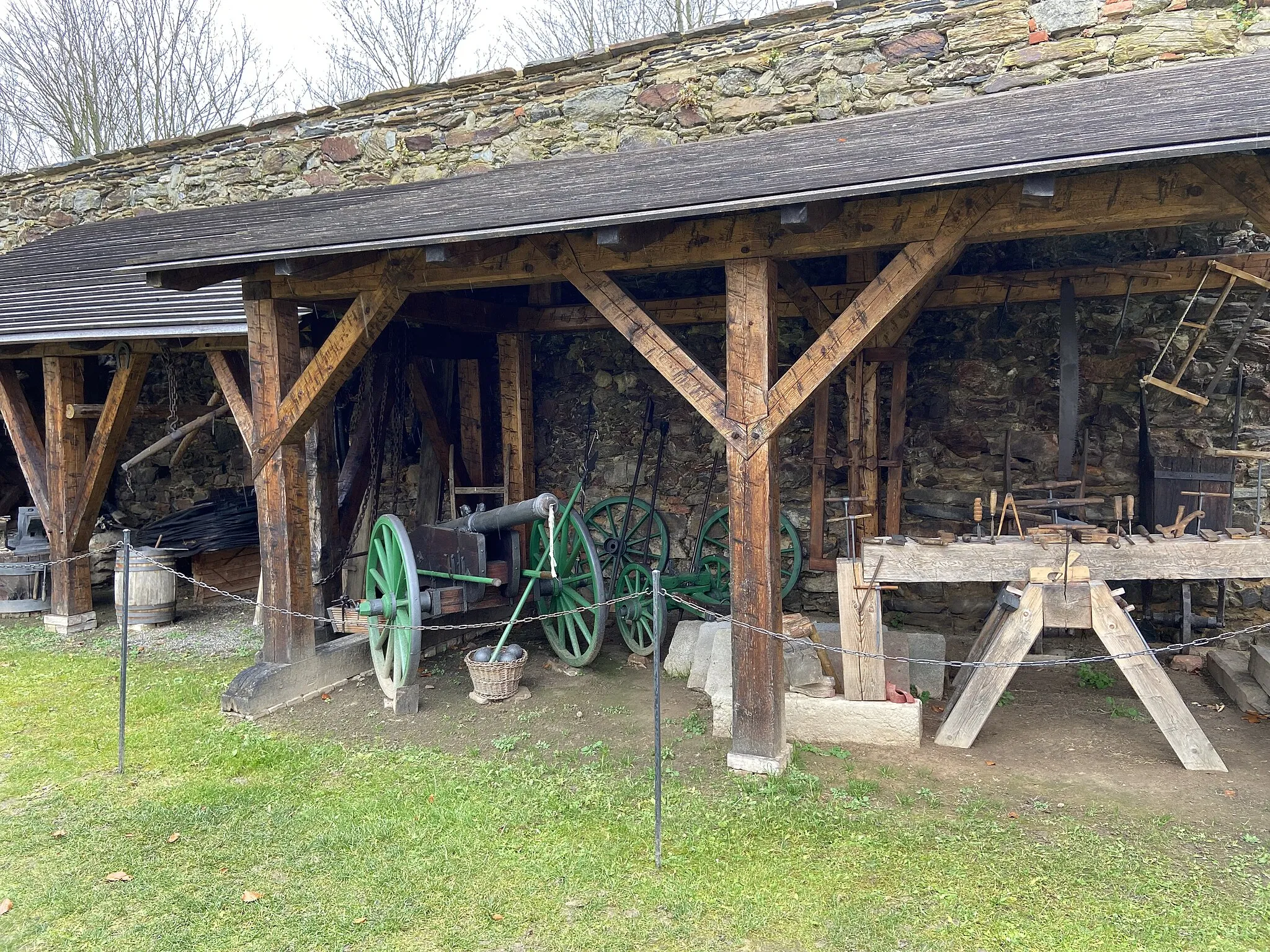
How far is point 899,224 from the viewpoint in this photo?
3.86 meters

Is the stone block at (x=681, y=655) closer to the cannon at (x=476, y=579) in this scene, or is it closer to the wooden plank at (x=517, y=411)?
the cannon at (x=476, y=579)

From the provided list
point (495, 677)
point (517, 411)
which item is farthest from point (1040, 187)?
point (517, 411)

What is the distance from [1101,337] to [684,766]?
4284mm

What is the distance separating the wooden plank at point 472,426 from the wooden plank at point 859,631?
3.92 meters

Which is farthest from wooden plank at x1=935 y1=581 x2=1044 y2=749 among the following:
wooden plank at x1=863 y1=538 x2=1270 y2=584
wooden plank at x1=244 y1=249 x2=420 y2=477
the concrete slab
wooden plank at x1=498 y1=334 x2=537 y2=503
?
wooden plank at x1=498 y1=334 x2=537 y2=503

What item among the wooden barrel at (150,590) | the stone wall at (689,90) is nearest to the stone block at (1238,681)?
the stone wall at (689,90)

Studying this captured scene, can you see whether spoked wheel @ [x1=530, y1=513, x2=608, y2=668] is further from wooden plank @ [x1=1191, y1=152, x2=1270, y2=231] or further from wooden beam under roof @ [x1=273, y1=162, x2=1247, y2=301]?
wooden plank @ [x1=1191, y1=152, x2=1270, y2=231]

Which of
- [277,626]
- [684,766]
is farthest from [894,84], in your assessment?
[277,626]

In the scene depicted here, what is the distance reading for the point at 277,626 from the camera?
18.1 ft

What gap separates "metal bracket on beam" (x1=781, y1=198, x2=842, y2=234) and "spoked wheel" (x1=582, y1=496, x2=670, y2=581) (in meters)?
3.72

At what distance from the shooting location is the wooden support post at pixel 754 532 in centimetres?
411

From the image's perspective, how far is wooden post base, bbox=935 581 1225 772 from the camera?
4242 millimetres

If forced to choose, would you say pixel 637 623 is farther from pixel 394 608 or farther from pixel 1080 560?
pixel 1080 560

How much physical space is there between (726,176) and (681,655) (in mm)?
3116
